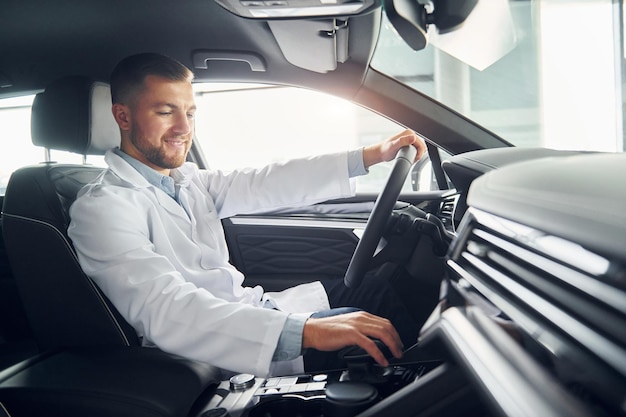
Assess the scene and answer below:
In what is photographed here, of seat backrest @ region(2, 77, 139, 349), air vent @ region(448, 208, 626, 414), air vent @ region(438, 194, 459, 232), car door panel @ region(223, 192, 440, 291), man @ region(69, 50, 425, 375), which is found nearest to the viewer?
air vent @ region(448, 208, 626, 414)

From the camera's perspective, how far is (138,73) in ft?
5.55

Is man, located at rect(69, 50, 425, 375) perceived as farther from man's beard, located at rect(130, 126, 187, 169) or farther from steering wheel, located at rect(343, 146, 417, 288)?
steering wheel, located at rect(343, 146, 417, 288)

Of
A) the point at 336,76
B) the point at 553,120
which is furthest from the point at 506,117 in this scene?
the point at 336,76

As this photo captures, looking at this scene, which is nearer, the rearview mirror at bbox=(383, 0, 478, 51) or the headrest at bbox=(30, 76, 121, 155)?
the rearview mirror at bbox=(383, 0, 478, 51)

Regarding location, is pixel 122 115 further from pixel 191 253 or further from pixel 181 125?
pixel 191 253

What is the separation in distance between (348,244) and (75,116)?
1.14 m

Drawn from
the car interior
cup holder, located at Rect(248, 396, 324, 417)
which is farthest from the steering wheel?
cup holder, located at Rect(248, 396, 324, 417)

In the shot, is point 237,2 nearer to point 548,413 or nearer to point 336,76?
point 336,76

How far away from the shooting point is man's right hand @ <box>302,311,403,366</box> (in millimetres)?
1048

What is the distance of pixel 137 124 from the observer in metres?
1.69

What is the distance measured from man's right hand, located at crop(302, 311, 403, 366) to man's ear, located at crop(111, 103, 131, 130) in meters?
0.92

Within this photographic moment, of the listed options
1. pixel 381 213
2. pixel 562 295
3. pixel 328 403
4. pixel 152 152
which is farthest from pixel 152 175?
pixel 562 295

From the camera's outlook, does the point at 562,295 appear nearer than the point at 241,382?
Yes

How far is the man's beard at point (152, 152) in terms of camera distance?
1.69m
